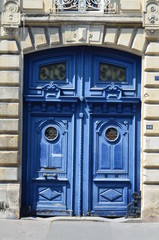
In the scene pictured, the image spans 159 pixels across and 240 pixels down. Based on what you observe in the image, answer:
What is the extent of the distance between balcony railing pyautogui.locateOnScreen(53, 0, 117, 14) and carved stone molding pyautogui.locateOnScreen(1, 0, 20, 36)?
2.61ft

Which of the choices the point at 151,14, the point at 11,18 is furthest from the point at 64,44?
the point at 151,14

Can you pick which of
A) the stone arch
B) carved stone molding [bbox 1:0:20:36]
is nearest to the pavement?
the stone arch

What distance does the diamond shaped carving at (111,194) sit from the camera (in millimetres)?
10344

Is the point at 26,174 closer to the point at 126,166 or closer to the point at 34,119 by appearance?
the point at 34,119

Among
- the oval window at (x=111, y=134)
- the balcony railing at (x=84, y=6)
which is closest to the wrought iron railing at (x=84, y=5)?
the balcony railing at (x=84, y=6)

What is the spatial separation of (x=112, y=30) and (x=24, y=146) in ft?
9.82

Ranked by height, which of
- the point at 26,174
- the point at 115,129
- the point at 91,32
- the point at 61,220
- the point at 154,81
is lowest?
the point at 61,220

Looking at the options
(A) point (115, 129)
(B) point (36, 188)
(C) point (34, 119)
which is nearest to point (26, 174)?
(B) point (36, 188)

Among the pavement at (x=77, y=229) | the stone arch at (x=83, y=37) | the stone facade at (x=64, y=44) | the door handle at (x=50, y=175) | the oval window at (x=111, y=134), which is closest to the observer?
the pavement at (x=77, y=229)

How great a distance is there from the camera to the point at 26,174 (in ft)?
33.9

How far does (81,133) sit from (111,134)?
64 centimetres

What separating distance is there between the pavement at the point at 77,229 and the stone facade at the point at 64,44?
37 cm

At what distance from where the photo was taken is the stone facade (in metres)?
10.0

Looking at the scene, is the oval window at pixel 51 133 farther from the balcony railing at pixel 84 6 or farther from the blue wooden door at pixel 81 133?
the balcony railing at pixel 84 6
